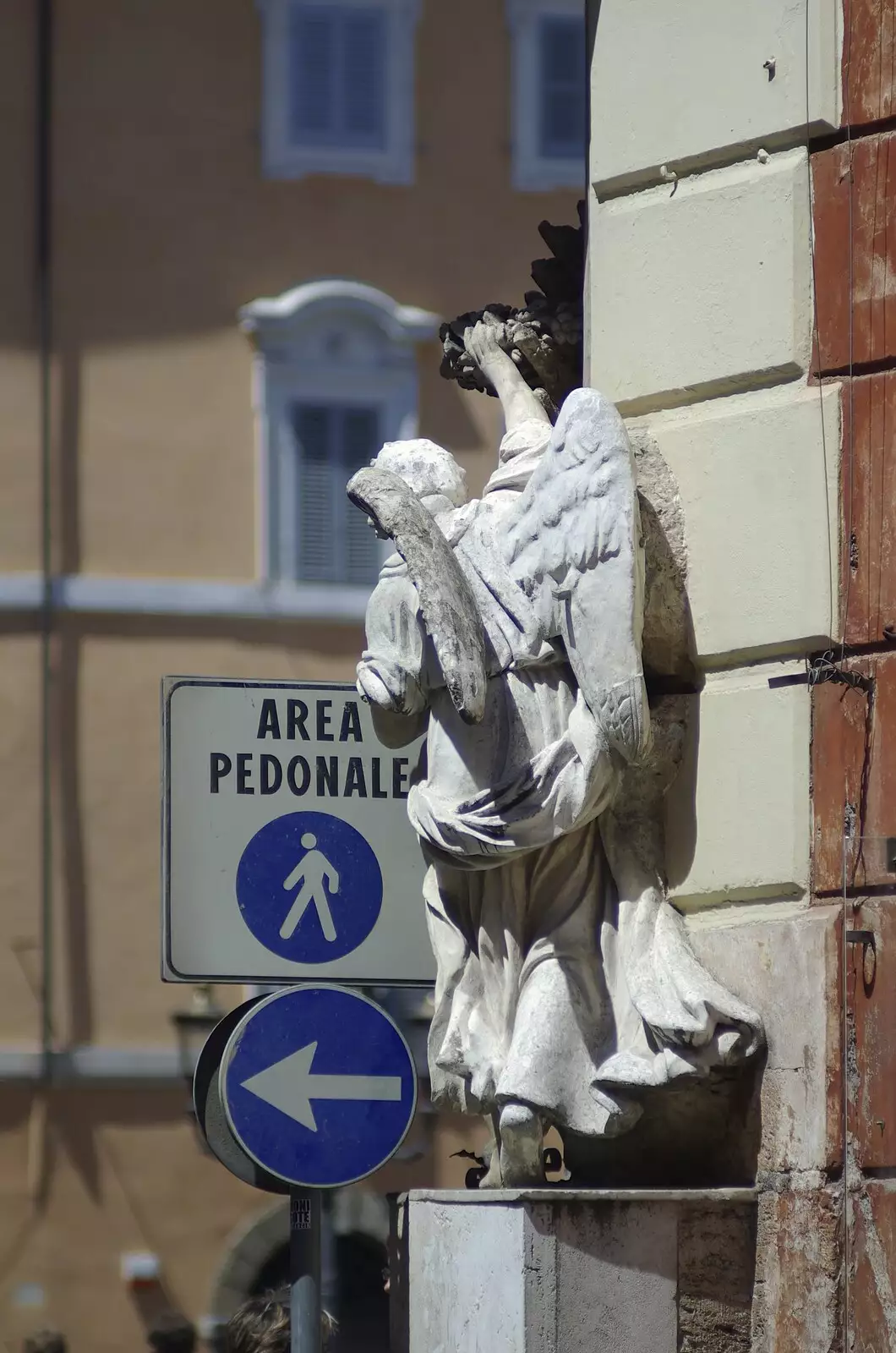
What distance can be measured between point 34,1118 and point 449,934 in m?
14.9

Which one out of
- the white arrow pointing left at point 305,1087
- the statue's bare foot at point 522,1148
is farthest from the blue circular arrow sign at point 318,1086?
the statue's bare foot at point 522,1148

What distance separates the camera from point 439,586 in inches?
235

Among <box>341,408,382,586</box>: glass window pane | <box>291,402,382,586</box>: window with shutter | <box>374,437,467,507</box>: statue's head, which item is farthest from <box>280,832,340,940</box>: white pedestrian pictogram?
<box>291,402,382,586</box>: window with shutter

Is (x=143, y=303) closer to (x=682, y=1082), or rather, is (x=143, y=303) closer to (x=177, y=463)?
(x=177, y=463)

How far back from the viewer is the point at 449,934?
19.9ft

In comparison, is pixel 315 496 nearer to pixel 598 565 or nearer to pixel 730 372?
pixel 730 372

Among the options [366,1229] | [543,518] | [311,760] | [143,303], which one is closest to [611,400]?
[543,518]

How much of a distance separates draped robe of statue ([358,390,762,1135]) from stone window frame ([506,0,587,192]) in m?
16.8

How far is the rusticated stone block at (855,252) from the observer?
596 centimetres

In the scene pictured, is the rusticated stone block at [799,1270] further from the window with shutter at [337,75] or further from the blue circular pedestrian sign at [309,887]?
the window with shutter at [337,75]

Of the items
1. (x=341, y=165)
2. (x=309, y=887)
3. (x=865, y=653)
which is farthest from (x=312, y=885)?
(x=341, y=165)

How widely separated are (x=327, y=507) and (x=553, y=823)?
1601 cm

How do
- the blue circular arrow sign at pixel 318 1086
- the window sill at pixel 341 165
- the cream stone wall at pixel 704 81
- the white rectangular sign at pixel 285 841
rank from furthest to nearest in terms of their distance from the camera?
the window sill at pixel 341 165 < the white rectangular sign at pixel 285 841 < the blue circular arrow sign at pixel 318 1086 < the cream stone wall at pixel 704 81

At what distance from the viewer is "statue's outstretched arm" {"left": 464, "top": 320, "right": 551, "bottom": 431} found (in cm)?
656
